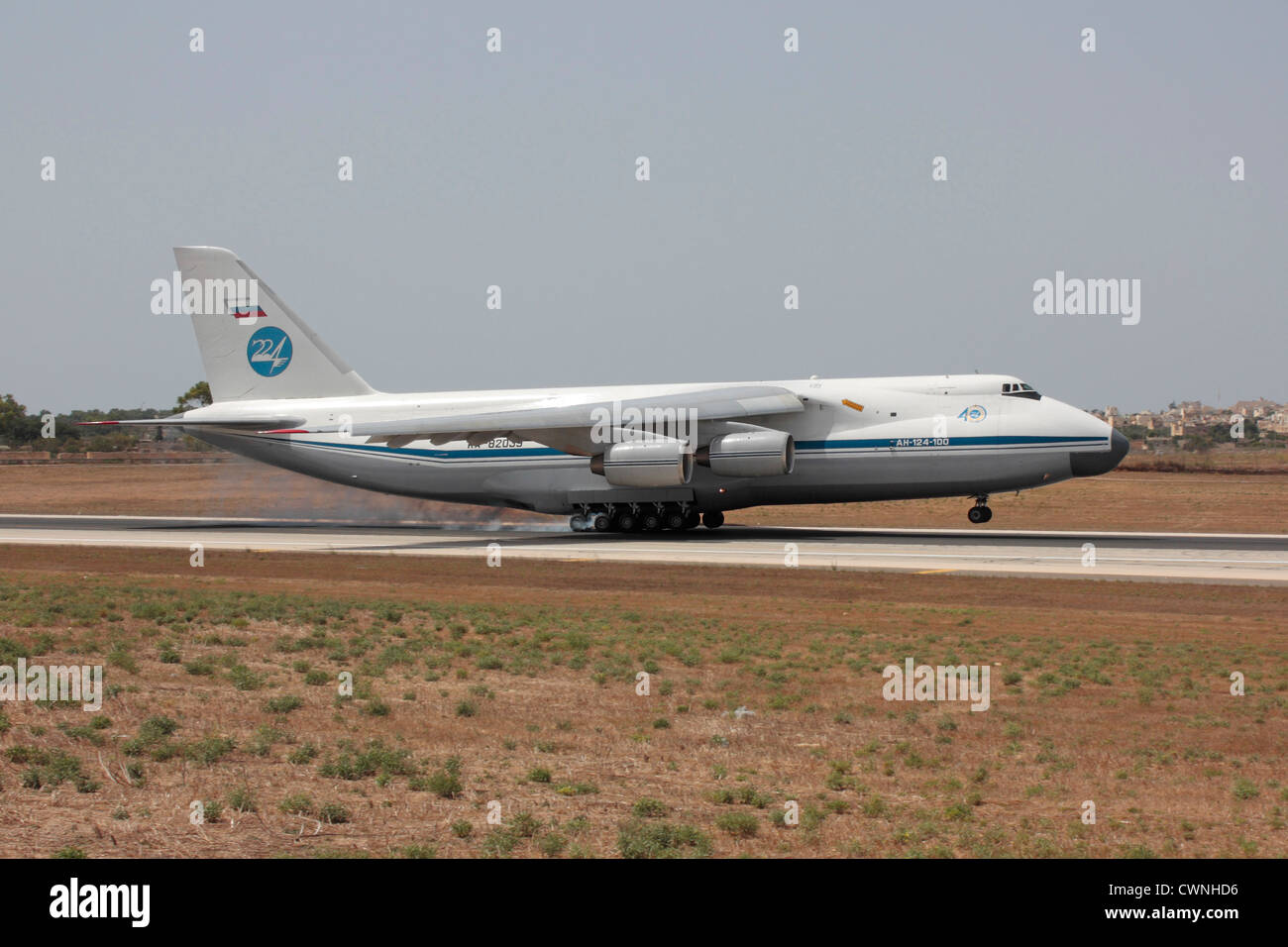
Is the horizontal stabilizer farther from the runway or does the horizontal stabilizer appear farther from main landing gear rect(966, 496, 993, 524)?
main landing gear rect(966, 496, 993, 524)

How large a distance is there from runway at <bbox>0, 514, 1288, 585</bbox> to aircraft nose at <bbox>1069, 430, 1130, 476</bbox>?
2126 mm

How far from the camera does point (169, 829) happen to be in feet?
29.6

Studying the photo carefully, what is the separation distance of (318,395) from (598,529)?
11.4m

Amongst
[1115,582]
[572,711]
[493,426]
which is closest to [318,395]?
[493,426]

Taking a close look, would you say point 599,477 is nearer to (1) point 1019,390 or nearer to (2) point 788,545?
(2) point 788,545

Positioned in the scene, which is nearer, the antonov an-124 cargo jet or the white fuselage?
the white fuselage

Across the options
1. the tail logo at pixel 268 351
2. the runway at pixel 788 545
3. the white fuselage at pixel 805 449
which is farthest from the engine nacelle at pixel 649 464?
the tail logo at pixel 268 351

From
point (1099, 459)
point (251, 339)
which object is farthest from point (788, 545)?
point (251, 339)

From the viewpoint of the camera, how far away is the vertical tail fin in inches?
1658

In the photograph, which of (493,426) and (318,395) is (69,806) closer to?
(493,426)

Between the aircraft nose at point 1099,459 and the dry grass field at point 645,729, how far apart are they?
1118 cm

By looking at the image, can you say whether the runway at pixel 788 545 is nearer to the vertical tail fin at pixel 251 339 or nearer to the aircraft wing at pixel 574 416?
the aircraft wing at pixel 574 416

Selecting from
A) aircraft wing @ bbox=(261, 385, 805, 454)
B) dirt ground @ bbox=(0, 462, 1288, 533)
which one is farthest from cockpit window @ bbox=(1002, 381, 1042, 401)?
dirt ground @ bbox=(0, 462, 1288, 533)

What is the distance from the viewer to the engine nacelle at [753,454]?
34.8 meters
